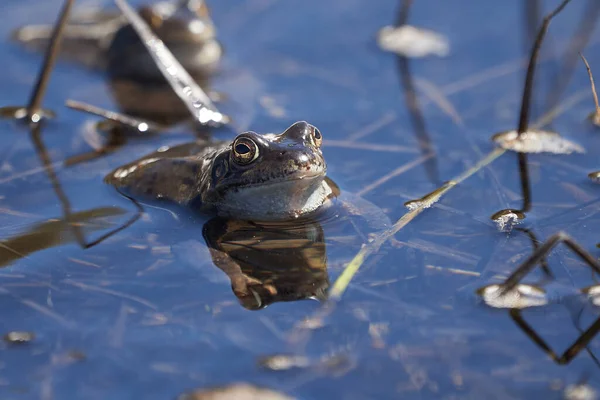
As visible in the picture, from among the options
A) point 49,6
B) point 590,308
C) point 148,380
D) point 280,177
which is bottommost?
point 590,308

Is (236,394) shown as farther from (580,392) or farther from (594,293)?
(594,293)

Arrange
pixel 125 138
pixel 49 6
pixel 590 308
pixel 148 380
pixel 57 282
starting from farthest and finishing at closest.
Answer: pixel 49 6
pixel 125 138
pixel 57 282
pixel 590 308
pixel 148 380

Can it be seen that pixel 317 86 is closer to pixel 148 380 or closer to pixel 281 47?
pixel 281 47

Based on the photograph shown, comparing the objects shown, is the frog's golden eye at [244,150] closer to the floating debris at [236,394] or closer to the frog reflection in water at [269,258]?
the frog reflection in water at [269,258]

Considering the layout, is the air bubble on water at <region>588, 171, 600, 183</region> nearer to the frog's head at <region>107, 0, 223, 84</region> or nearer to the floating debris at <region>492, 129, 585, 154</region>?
the floating debris at <region>492, 129, 585, 154</region>

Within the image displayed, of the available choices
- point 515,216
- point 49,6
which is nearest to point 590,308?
point 515,216

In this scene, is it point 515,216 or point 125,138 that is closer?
point 515,216

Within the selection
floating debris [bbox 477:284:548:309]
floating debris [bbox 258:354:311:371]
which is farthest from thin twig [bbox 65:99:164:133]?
floating debris [bbox 477:284:548:309]

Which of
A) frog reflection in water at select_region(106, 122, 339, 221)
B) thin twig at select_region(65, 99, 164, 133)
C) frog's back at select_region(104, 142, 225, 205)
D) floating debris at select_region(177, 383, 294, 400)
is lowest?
floating debris at select_region(177, 383, 294, 400)

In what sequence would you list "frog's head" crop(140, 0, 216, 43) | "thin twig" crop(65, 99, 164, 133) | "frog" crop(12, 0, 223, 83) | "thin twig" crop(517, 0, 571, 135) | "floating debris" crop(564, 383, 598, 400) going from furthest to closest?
1. "frog's head" crop(140, 0, 216, 43)
2. "frog" crop(12, 0, 223, 83)
3. "thin twig" crop(65, 99, 164, 133)
4. "thin twig" crop(517, 0, 571, 135)
5. "floating debris" crop(564, 383, 598, 400)
